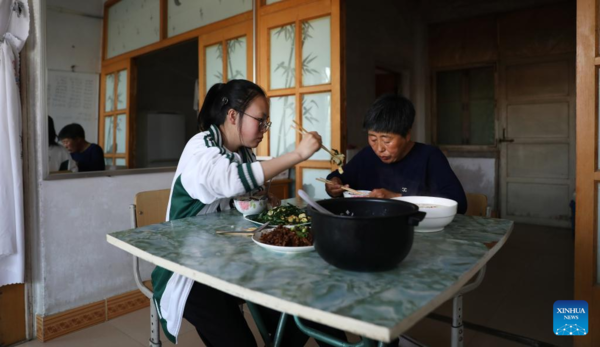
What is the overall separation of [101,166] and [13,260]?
658mm

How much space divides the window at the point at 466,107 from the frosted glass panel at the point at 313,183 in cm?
369

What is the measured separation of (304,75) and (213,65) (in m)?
0.82

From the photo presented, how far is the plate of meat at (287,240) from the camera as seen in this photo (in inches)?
38.1

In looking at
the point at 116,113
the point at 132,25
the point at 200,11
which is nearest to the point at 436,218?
the point at 116,113

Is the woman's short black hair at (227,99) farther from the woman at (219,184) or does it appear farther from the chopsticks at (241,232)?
the chopsticks at (241,232)

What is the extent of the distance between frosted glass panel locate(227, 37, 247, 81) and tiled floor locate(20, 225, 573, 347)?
1875mm

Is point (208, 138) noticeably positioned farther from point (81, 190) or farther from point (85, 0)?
point (85, 0)

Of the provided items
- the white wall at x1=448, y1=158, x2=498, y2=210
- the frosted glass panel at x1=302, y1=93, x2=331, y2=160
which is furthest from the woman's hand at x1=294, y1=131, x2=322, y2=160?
the white wall at x1=448, y1=158, x2=498, y2=210

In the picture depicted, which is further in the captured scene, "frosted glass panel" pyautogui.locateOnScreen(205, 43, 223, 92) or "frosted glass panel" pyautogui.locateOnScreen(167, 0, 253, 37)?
"frosted glass panel" pyautogui.locateOnScreen(205, 43, 223, 92)

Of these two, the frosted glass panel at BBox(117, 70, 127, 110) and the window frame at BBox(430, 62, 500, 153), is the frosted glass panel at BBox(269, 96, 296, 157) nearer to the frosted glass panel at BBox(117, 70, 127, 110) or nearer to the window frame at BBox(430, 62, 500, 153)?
the frosted glass panel at BBox(117, 70, 127, 110)

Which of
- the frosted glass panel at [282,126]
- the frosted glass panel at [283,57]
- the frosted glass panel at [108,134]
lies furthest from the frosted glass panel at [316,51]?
the frosted glass panel at [108,134]

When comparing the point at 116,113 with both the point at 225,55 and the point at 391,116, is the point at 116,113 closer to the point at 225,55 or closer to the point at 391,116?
the point at 225,55

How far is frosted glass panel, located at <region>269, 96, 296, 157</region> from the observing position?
310cm

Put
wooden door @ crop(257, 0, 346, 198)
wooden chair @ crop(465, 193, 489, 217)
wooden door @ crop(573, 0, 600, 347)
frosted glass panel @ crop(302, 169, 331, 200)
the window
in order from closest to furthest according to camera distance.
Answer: wooden chair @ crop(465, 193, 489, 217), wooden door @ crop(573, 0, 600, 347), wooden door @ crop(257, 0, 346, 198), frosted glass panel @ crop(302, 169, 331, 200), the window
